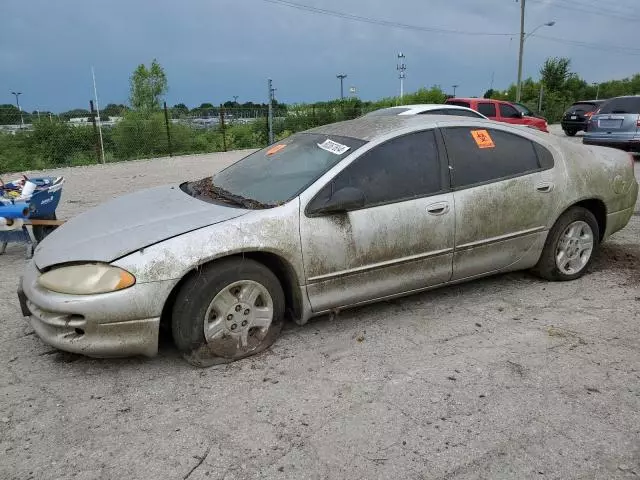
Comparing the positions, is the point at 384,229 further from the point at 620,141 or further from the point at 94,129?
the point at 94,129

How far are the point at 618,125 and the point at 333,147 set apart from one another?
11862mm

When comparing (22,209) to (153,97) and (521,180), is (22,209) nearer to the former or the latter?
(521,180)

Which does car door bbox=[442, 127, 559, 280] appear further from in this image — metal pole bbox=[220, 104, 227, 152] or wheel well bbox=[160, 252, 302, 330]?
metal pole bbox=[220, 104, 227, 152]

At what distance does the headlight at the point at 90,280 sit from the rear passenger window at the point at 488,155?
2.39 m

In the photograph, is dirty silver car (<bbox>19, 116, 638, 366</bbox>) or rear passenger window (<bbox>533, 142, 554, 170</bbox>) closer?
dirty silver car (<bbox>19, 116, 638, 366</bbox>)

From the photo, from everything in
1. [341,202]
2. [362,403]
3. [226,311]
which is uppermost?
[341,202]

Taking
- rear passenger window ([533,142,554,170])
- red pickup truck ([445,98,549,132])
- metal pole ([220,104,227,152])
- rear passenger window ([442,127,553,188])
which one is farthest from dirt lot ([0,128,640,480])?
metal pole ([220,104,227,152])

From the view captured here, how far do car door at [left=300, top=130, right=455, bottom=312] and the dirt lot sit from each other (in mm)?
348

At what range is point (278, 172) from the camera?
12.7 ft

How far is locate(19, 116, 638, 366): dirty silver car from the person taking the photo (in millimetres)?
2957

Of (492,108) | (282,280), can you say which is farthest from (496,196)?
(492,108)

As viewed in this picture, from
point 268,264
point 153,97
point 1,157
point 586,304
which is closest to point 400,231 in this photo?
point 268,264

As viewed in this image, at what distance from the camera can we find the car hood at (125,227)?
120 inches

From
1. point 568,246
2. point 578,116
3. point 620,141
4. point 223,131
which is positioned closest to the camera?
point 568,246
